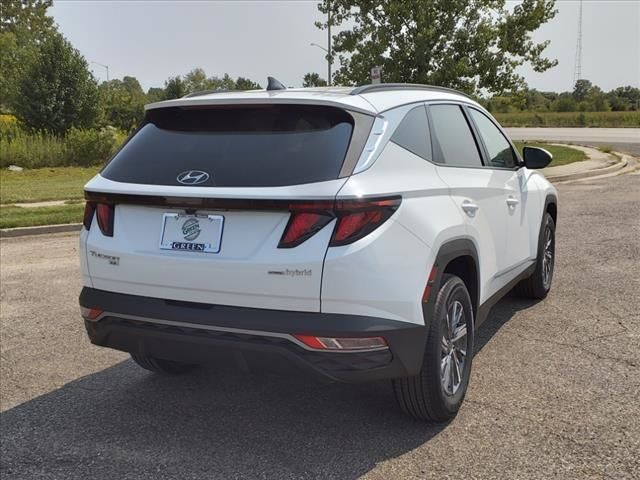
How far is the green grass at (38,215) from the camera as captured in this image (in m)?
10.2

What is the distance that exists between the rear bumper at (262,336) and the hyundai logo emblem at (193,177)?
0.56 meters

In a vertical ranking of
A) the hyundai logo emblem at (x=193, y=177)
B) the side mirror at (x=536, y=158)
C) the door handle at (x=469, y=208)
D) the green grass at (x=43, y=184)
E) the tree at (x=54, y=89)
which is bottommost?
the green grass at (x=43, y=184)

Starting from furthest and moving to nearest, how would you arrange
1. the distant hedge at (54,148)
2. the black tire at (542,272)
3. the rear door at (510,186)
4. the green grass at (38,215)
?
the distant hedge at (54,148) → the green grass at (38,215) → the black tire at (542,272) → the rear door at (510,186)

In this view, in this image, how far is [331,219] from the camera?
8.80 ft

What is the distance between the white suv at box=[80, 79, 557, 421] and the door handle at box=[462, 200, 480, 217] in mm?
21

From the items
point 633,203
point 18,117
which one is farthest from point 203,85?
point 633,203

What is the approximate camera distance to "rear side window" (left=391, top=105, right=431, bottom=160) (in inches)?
125

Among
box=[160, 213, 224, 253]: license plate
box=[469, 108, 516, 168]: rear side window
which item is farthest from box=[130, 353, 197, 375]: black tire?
box=[469, 108, 516, 168]: rear side window

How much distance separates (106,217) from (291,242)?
1083 mm

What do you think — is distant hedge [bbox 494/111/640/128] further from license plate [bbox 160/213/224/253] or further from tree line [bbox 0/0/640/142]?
license plate [bbox 160/213/224/253]

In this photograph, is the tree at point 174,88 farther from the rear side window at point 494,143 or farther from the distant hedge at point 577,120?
the rear side window at point 494,143

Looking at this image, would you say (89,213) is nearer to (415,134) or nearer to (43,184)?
(415,134)

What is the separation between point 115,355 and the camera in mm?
4559

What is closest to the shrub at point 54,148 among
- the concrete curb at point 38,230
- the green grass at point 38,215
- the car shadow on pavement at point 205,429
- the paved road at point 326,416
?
the green grass at point 38,215
